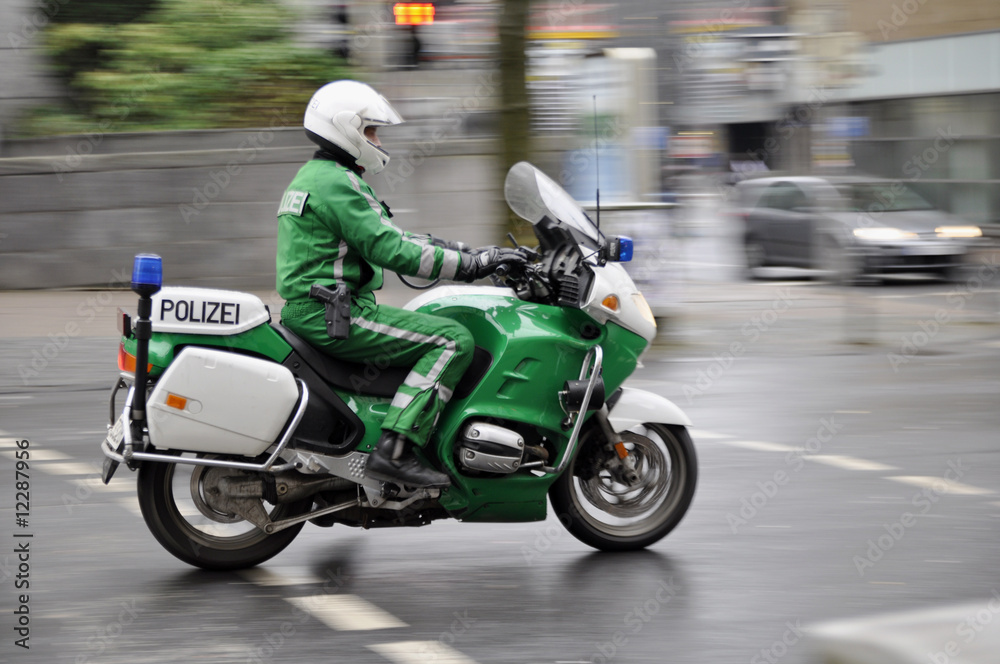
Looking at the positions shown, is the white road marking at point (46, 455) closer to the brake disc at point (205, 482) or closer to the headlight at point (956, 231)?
the brake disc at point (205, 482)

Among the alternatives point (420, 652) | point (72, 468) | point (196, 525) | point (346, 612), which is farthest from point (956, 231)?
point (420, 652)

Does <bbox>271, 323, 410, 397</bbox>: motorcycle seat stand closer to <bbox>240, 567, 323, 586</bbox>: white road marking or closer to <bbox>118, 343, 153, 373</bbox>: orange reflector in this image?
<bbox>118, 343, 153, 373</bbox>: orange reflector

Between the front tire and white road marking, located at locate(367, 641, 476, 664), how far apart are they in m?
1.10

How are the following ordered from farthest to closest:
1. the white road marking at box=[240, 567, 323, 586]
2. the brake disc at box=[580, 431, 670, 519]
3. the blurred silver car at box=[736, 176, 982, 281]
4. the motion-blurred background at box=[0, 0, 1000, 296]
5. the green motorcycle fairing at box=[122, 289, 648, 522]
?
1. the blurred silver car at box=[736, 176, 982, 281]
2. the motion-blurred background at box=[0, 0, 1000, 296]
3. the brake disc at box=[580, 431, 670, 519]
4. the green motorcycle fairing at box=[122, 289, 648, 522]
5. the white road marking at box=[240, 567, 323, 586]

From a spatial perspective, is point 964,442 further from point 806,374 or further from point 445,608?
point 445,608

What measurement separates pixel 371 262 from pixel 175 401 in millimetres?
977

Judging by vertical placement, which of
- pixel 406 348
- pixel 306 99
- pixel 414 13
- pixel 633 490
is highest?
pixel 414 13

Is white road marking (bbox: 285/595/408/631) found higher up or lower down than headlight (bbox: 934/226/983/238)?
higher up

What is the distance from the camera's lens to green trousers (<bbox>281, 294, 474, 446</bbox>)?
5.57 metres

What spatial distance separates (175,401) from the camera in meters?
5.40

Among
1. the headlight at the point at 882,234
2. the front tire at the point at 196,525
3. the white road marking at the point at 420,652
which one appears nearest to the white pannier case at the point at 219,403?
the front tire at the point at 196,525

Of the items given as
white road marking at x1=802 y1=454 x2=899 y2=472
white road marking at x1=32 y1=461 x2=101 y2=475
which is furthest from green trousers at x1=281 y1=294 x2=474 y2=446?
white road marking at x1=802 y1=454 x2=899 y2=472

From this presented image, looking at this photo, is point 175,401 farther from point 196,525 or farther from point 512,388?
point 512,388

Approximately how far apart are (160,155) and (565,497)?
11777mm
